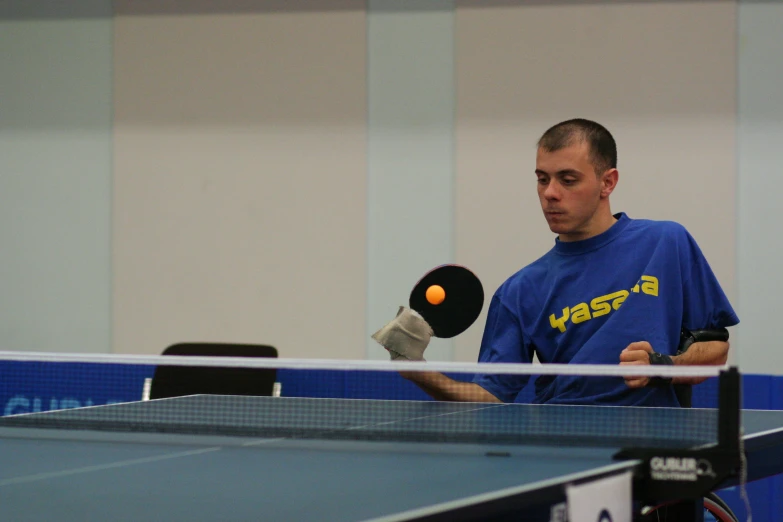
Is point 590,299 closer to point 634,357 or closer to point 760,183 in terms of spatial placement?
point 634,357

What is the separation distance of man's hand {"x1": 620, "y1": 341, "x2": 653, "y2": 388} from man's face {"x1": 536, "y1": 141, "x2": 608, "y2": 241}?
432 millimetres

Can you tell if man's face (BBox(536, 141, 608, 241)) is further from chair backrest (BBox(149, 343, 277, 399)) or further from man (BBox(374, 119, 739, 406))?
chair backrest (BBox(149, 343, 277, 399))

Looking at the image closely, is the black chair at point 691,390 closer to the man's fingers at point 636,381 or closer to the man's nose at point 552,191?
the man's fingers at point 636,381

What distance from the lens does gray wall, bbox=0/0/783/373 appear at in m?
4.86

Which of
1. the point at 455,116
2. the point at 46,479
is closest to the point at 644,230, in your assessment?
the point at 46,479

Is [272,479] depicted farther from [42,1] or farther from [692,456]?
[42,1]

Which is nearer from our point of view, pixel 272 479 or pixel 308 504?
pixel 308 504

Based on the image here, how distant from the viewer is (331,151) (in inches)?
204

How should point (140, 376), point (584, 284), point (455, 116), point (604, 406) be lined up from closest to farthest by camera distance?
point (604, 406)
point (584, 284)
point (140, 376)
point (455, 116)

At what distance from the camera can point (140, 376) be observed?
465cm

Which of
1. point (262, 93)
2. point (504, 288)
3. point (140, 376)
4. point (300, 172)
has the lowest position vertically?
point (140, 376)

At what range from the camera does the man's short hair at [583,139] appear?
298cm

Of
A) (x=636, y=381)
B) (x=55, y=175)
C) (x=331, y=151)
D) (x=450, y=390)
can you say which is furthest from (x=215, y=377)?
(x=636, y=381)

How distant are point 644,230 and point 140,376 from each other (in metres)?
2.48
